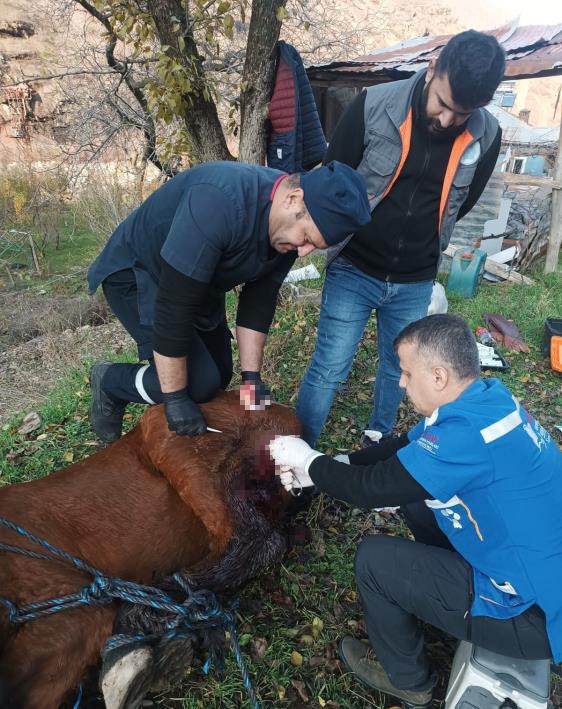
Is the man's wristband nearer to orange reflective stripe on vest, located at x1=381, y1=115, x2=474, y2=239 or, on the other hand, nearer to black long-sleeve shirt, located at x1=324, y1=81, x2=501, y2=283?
black long-sleeve shirt, located at x1=324, y1=81, x2=501, y2=283

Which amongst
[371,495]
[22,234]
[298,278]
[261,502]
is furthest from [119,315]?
[22,234]

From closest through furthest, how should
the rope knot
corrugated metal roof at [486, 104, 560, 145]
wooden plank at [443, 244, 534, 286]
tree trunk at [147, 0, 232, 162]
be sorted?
the rope knot → tree trunk at [147, 0, 232, 162] → wooden plank at [443, 244, 534, 286] → corrugated metal roof at [486, 104, 560, 145]

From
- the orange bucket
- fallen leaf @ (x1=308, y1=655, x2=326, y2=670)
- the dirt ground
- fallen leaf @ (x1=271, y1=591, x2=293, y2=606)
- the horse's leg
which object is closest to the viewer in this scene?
the horse's leg

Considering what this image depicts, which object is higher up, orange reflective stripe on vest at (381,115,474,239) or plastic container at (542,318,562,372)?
orange reflective stripe on vest at (381,115,474,239)

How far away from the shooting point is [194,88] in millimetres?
3816

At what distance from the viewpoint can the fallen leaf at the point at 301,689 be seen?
6.16 ft

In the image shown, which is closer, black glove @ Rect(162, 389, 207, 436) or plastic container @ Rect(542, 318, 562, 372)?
black glove @ Rect(162, 389, 207, 436)

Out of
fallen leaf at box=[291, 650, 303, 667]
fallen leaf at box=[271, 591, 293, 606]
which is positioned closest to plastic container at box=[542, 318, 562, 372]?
fallen leaf at box=[271, 591, 293, 606]

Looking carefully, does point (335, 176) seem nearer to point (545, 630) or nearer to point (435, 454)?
point (435, 454)

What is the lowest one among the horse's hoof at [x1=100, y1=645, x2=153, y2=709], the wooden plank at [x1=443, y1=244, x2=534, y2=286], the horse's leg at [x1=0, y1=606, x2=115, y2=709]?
the wooden plank at [x1=443, y1=244, x2=534, y2=286]

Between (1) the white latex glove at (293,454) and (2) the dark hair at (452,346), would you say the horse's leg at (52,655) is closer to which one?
(1) the white latex glove at (293,454)

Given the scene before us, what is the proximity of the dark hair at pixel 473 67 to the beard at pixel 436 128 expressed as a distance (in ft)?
0.60

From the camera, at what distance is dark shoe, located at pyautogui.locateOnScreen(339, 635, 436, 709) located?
184cm

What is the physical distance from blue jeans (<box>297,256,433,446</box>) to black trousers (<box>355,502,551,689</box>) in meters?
1.01
